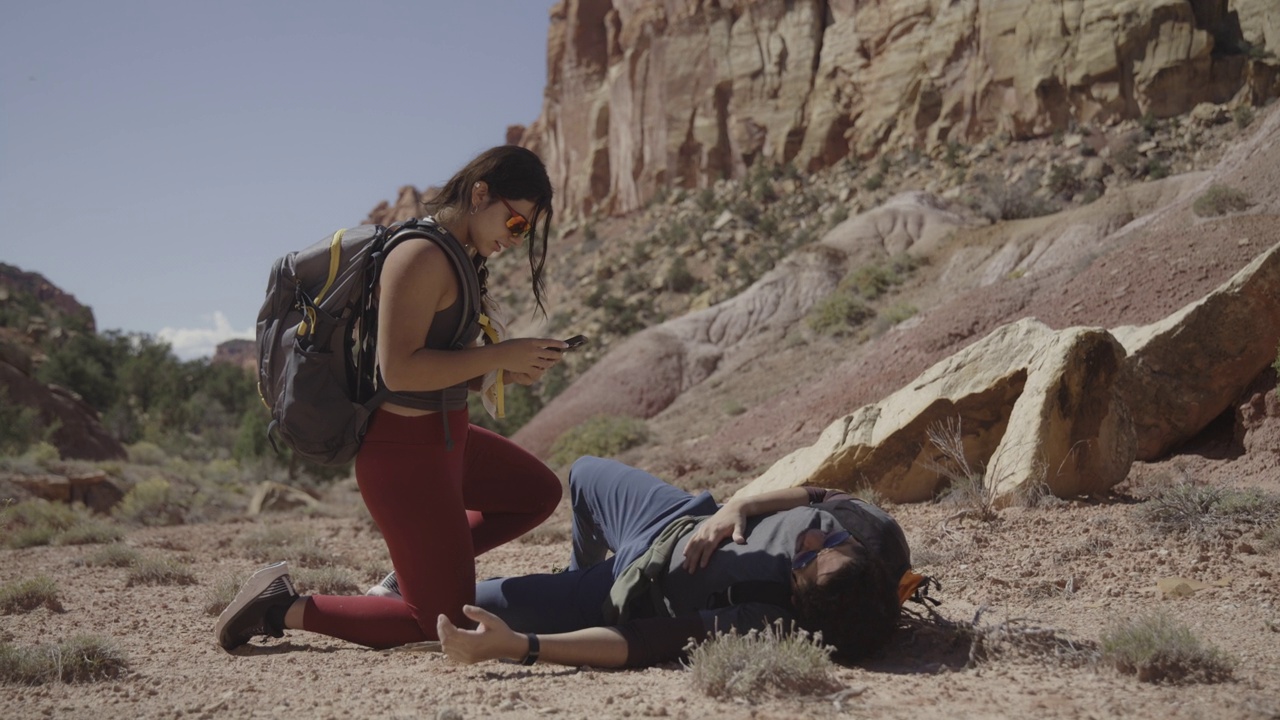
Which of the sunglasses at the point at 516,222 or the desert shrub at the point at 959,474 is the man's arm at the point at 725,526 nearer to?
the sunglasses at the point at 516,222

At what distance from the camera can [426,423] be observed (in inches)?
134

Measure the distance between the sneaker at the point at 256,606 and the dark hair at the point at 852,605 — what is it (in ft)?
6.44

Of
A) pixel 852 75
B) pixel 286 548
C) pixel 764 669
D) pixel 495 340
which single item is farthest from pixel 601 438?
pixel 852 75

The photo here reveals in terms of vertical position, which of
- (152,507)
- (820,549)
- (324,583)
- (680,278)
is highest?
(680,278)

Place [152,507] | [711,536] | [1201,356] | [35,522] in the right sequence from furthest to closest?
[152,507]
[35,522]
[1201,356]
[711,536]

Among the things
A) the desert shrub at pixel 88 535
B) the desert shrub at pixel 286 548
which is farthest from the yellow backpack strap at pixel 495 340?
the desert shrub at pixel 88 535

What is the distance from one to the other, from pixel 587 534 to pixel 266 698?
1.36 metres

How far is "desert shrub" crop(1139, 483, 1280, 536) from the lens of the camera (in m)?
4.34

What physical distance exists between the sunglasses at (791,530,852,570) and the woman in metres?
1.08

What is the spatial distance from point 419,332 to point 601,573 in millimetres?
1061

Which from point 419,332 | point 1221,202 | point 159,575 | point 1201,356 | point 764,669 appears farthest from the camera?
point 1221,202

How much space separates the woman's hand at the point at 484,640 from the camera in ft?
9.40

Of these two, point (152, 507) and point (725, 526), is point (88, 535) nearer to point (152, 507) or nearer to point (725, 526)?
point (152, 507)

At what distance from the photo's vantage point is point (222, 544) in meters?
8.15
